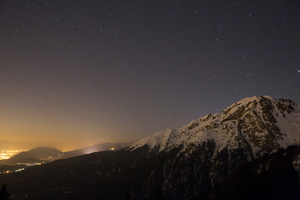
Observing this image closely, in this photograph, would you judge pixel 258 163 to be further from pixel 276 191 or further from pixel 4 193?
pixel 4 193

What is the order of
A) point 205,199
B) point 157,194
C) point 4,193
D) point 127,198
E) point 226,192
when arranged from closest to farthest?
point 4,193 < point 157,194 < point 127,198 < point 226,192 < point 205,199

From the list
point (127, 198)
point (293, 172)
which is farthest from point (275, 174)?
point (127, 198)

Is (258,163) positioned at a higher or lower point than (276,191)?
higher

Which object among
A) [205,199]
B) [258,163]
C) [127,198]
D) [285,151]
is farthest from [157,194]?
[285,151]

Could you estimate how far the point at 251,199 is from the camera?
14225cm

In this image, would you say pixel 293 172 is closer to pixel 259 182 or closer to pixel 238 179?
pixel 259 182

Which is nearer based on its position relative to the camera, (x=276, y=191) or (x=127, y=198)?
(x=127, y=198)

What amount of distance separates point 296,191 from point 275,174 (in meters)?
16.9

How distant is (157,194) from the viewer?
64.4 m

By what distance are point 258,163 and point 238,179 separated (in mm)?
27471

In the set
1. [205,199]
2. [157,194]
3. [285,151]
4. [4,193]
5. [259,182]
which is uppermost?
[4,193]

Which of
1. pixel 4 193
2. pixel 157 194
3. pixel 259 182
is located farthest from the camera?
pixel 259 182

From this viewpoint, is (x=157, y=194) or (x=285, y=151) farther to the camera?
(x=285, y=151)

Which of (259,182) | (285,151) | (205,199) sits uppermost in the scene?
(285,151)
